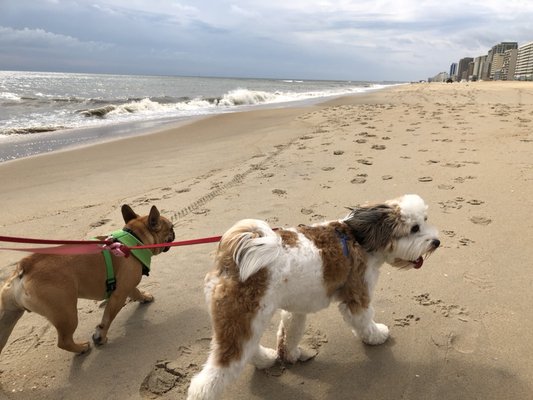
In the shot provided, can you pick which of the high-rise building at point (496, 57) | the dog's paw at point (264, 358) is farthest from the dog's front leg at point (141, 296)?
the high-rise building at point (496, 57)

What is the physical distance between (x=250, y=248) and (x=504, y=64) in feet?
460

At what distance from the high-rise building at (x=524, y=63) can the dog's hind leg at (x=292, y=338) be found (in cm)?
10796

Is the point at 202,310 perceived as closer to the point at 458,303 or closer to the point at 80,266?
the point at 80,266

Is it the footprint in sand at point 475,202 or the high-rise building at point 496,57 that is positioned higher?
the high-rise building at point 496,57

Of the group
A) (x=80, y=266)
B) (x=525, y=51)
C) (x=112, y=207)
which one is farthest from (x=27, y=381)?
(x=525, y=51)

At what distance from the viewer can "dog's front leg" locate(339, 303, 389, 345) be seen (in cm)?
291

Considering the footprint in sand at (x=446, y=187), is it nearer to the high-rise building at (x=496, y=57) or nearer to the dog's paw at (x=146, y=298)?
the dog's paw at (x=146, y=298)

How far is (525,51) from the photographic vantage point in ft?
341

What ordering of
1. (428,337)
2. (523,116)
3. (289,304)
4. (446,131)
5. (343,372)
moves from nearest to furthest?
(289,304)
(343,372)
(428,337)
(446,131)
(523,116)

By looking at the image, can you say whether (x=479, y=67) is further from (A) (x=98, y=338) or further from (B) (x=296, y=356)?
(A) (x=98, y=338)

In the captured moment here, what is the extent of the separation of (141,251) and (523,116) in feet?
41.1

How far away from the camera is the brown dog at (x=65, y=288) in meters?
2.94

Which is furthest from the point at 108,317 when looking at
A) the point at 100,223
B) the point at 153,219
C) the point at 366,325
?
the point at 100,223

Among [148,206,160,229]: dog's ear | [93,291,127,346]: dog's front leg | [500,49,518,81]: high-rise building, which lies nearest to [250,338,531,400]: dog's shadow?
[93,291,127,346]: dog's front leg
